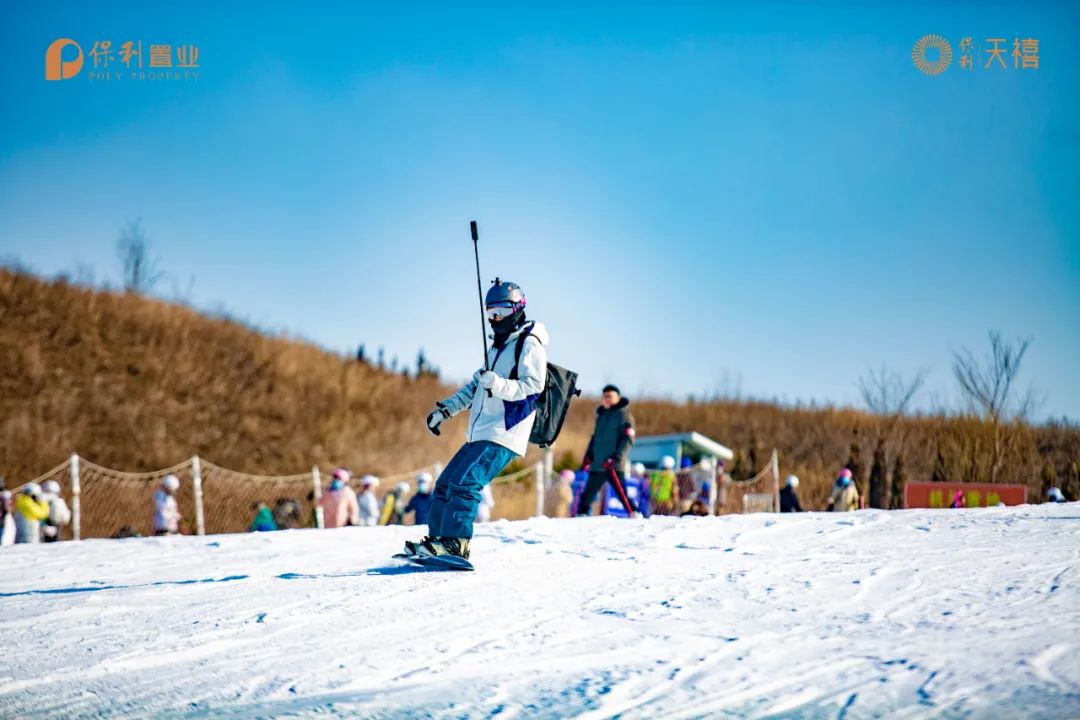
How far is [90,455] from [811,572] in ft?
84.6

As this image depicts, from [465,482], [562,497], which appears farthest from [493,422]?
[562,497]

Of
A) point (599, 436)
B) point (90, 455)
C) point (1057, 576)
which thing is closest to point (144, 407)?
point (90, 455)

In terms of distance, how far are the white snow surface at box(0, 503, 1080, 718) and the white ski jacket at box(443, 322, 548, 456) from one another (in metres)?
0.82

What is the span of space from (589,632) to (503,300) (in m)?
2.52

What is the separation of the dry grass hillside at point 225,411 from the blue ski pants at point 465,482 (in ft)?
75.2

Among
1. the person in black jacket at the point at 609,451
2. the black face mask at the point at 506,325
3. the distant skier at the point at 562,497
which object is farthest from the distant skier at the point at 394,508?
the black face mask at the point at 506,325

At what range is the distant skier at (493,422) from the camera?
6438 mm

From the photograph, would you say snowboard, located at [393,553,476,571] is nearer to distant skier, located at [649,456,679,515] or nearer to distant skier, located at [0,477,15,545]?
distant skier, located at [0,477,15,545]

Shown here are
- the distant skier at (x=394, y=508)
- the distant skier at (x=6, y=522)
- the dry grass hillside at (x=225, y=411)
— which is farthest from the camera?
the dry grass hillside at (x=225, y=411)

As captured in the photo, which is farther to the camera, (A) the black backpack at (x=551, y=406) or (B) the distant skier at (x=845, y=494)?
(B) the distant skier at (x=845, y=494)

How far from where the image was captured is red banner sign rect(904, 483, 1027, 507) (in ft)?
64.7

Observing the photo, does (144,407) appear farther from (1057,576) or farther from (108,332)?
(1057,576)

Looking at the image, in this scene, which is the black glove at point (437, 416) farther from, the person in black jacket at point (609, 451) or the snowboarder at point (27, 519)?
the snowboarder at point (27, 519)

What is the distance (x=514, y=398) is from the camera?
20.7 feet
